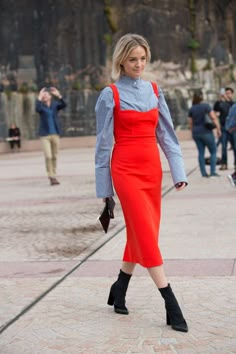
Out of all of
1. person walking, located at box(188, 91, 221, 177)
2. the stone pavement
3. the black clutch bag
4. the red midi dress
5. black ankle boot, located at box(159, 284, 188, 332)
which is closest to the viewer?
the stone pavement

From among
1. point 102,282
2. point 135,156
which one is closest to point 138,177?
point 135,156

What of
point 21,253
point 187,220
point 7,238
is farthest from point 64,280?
point 187,220

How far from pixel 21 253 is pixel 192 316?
297 cm

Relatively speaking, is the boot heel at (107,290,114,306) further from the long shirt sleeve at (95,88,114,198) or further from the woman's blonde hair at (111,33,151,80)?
the woman's blonde hair at (111,33,151,80)

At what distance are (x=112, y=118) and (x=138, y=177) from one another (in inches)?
15.5

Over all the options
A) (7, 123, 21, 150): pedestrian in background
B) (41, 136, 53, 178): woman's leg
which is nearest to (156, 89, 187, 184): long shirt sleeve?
(41, 136, 53, 178): woman's leg

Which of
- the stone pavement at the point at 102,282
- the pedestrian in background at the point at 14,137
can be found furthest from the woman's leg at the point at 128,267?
the pedestrian in background at the point at 14,137

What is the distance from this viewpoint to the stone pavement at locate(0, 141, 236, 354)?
4672mm

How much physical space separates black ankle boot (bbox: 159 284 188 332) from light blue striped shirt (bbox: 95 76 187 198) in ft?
2.30

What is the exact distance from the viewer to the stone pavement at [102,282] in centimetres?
467

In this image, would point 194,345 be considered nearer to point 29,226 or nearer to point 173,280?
point 173,280

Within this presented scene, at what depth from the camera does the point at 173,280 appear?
6.14 m

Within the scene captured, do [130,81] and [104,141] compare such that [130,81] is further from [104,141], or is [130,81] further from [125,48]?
[104,141]

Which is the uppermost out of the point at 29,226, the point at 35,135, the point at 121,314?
the point at 121,314
